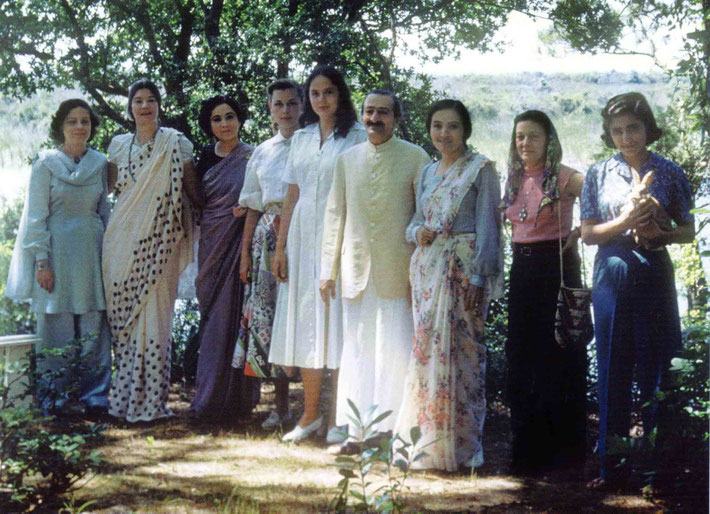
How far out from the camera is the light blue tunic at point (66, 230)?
169 inches

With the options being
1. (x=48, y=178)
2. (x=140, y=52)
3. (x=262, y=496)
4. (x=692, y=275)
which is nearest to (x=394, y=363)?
(x=262, y=496)

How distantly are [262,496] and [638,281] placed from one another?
1.62m

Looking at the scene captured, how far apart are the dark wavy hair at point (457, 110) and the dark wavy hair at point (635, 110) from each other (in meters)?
0.59

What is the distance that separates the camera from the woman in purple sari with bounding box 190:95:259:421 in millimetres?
4285

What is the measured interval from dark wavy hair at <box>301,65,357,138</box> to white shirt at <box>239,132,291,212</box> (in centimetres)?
25

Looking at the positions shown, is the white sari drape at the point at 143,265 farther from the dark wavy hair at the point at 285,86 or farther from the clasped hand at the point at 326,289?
the clasped hand at the point at 326,289

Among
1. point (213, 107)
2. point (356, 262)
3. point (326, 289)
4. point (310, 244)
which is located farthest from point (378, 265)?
point (213, 107)

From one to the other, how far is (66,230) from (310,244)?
4.75ft

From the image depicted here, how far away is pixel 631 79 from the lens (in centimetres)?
312

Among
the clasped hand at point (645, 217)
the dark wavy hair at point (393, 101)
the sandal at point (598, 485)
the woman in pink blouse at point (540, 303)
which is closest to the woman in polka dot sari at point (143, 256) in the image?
the dark wavy hair at point (393, 101)

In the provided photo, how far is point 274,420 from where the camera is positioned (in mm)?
4199

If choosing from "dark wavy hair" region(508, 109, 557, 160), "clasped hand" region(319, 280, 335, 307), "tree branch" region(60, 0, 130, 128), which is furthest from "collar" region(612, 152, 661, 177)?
"tree branch" region(60, 0, 130, 128)

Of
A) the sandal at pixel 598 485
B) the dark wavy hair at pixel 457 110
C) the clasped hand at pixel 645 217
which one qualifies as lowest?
the sandal at pixel 598 485

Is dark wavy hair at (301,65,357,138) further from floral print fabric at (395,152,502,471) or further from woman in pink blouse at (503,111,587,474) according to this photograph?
woman in pink blouse at (503,111,587,474)
